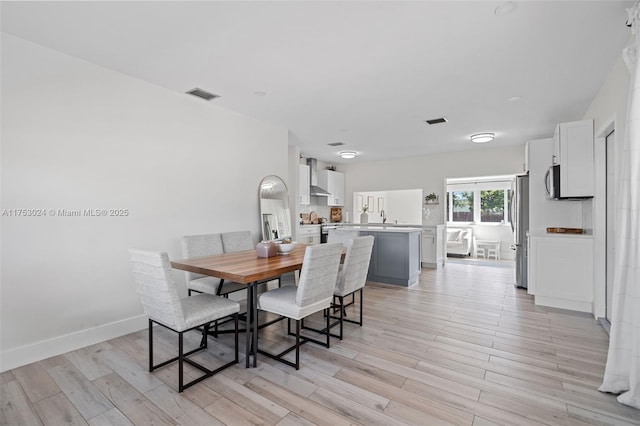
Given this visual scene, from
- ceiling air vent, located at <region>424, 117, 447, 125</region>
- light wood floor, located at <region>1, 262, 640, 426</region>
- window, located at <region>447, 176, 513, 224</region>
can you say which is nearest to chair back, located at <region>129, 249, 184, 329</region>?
light wood floor, located at <region>1, 262, 640, 426</region>

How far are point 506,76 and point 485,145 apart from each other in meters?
3.41

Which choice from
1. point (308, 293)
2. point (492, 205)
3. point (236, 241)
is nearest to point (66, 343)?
point (236, 241)

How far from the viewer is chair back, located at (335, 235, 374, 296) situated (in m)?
2.78

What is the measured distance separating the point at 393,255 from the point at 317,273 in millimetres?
2853

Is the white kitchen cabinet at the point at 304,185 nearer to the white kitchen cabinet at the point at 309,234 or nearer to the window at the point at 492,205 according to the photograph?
the white kitchen cabinet at the point at 309,234

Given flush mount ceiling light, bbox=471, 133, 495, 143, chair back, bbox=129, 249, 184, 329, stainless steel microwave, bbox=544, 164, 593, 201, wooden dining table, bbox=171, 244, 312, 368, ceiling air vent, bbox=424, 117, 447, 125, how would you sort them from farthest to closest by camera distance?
flush mount ceiling light, bbox=471, 133, 495, 143 → ceiling air vent, bbox=424, 117, 447, 125 → stainless steel microwave, bbox=544, 164, 593, 201 → wooden dining table, bbox=171, 244, 312, 368 → chair back, bbox=129, 249, 184, 329

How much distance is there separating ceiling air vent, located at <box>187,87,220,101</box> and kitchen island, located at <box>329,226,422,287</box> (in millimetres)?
2499

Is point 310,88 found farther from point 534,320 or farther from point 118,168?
point 534,320

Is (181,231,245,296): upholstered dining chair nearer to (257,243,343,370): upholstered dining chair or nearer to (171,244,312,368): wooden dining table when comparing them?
(171,244,312,368): wooden dining table

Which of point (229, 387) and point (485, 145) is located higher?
point (485, 145)

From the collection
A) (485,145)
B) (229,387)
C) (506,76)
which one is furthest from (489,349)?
(485,145)

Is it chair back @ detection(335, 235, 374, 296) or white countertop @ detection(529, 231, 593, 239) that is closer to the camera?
chair back @ detection(335, 235, 374, 296)

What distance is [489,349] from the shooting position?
8.50ft

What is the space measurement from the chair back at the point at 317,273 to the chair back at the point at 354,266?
328 millimetres
